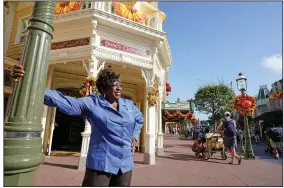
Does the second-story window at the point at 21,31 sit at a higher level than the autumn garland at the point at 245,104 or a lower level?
higher

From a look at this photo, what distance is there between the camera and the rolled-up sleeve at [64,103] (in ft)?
5.21

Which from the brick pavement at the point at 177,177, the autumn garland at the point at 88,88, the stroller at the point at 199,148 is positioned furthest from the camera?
the stroller at the point at 199,148

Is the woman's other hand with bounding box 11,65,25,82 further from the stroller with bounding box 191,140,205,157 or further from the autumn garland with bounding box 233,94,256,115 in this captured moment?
the autumn garland with bounding box 233,94,256,115

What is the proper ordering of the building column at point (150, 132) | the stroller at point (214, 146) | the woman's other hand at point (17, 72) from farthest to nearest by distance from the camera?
1. the stroller at point (214, 146)
2. the building column at point (150, 132)
3. the woman's other hand at point (17, 72)

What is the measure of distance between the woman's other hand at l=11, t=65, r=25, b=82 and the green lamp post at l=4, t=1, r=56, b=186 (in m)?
0.03

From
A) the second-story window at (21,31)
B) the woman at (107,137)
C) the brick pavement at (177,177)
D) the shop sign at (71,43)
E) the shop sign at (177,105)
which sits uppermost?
the second-story window at (21,31)

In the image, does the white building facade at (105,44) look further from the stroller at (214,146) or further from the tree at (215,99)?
the tree at (215,99)

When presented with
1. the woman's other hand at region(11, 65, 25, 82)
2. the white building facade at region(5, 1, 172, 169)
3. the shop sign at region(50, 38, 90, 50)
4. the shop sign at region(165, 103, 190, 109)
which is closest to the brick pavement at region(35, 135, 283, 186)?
the white building facade at region(5, 1, 172, 169)

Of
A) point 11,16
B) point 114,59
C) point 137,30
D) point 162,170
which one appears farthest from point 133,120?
point 11,16

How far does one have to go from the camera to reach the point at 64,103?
1.64 metres

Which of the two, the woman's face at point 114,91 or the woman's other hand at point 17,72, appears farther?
the woman's face at point 114,91

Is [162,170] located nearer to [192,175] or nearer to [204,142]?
[192,175]

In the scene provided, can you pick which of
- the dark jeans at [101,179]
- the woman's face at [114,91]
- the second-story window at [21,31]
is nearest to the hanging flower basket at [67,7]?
the second-story window at [21,31]

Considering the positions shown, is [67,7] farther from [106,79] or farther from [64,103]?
[64,103]
